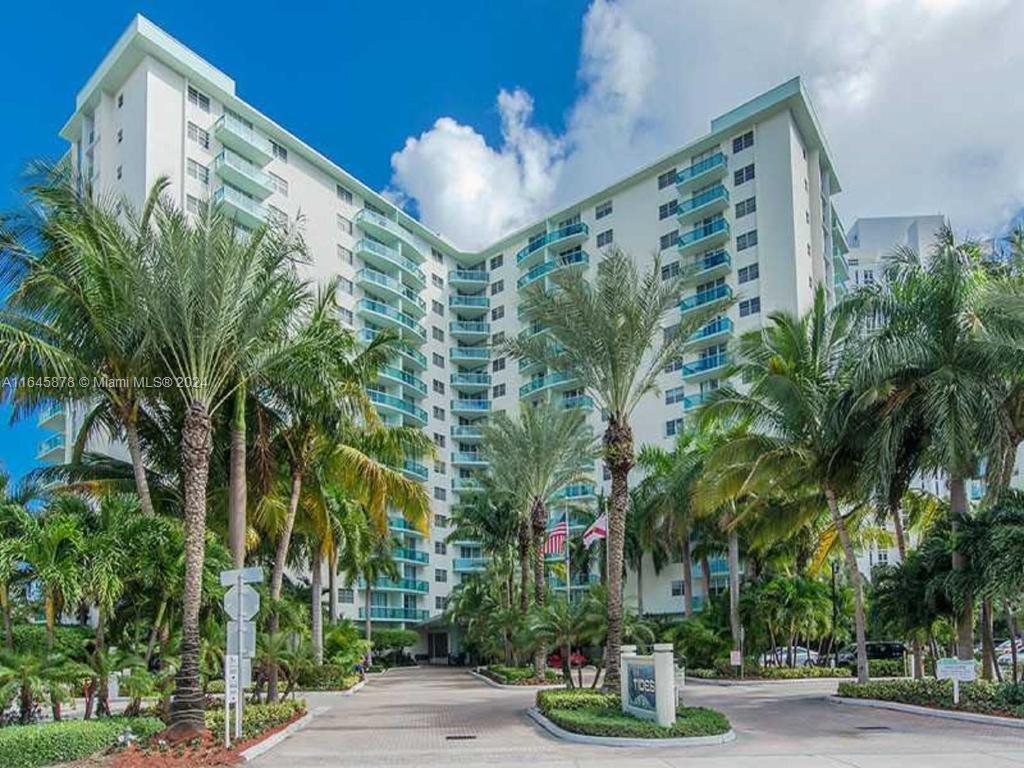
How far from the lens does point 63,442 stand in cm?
5997

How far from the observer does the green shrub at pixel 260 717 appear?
61.5ft

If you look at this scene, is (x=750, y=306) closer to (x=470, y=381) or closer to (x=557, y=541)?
(x=557, y=541)

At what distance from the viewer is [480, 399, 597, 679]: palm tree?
38.1m

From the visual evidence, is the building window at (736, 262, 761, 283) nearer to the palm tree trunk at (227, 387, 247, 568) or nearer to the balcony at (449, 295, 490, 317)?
the balcony at (449, 295, 490, 317)

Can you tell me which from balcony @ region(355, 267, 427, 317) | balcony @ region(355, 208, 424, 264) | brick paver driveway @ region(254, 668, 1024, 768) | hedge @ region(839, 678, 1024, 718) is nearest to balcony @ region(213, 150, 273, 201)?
balcony @ region(355, 208, 424, 264)

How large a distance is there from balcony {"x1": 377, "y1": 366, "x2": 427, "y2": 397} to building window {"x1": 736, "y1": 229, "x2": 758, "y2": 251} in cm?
2718

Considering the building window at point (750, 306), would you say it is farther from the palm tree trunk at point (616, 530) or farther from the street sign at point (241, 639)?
the street sign at point (241, 639)

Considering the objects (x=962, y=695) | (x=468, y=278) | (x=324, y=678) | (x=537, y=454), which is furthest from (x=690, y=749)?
(x=468, y=278)

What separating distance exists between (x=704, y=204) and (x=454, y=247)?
28587 mm

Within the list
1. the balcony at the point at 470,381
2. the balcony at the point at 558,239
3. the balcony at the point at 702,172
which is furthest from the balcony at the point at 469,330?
the balcony at the point at 702,172

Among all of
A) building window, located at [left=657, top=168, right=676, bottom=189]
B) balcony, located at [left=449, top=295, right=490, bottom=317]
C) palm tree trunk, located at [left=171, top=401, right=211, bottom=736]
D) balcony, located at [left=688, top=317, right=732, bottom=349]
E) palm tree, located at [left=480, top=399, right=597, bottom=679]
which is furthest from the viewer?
balcony, located at [left=449, top=295, right=490, bottom=317]

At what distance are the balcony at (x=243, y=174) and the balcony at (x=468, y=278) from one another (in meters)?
24.5

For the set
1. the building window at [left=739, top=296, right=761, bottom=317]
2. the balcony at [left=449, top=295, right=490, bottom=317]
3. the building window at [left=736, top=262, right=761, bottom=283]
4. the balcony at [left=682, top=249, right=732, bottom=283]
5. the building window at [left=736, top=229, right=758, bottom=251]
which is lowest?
the building window at [left=739, top=296, right=761, bottom=317]

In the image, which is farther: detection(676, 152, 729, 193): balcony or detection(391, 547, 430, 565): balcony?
detection(391, 547, 430, 565): balcony
